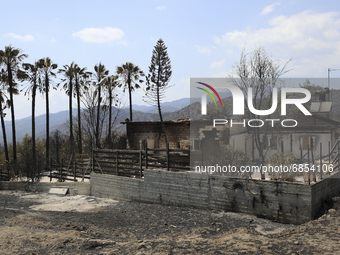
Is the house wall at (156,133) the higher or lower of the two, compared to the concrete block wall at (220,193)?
higher

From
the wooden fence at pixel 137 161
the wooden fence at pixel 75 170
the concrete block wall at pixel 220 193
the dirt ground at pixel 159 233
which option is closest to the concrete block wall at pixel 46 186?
the wooden fence at pixel 75 170

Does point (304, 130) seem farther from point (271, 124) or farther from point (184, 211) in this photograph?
point (184, 211)

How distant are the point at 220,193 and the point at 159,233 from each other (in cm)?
347

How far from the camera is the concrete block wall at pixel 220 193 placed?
410 inches

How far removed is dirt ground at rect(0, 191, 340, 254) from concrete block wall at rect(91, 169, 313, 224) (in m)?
0.38

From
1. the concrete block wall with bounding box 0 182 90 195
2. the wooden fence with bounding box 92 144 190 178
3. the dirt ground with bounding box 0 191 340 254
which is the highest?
the wooden fence with bounding box 92 144 190 178

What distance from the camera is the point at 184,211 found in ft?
40.8

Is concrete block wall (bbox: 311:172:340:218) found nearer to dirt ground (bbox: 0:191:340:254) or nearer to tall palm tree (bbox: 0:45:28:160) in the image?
dirt ground (bbox: 0:191:340:254)

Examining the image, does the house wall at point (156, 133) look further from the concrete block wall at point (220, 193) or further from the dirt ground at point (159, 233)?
the dirt ground at point (159, 233)

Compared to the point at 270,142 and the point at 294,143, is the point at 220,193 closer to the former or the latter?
the point at 270,142

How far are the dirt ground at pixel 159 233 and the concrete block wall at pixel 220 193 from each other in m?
0.38

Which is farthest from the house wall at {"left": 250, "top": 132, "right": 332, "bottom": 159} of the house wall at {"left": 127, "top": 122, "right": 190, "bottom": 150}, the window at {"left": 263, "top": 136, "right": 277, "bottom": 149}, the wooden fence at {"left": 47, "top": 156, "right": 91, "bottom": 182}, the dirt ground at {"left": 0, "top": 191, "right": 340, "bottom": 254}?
the house wall at {"left": 127, "top": 122, "right": 190, "bottom": 150}

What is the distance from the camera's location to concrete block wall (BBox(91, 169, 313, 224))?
34.2 feet

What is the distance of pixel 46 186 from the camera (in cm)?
2016
